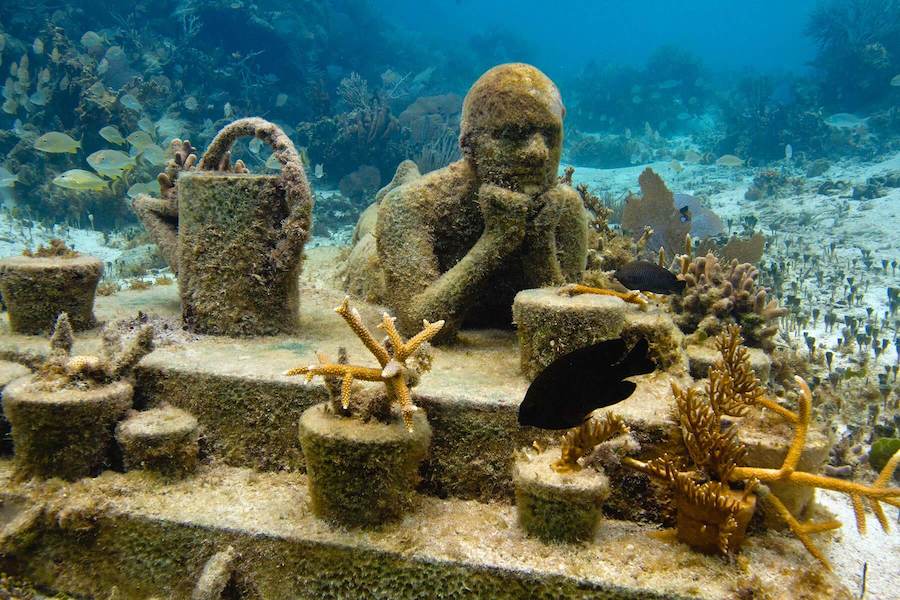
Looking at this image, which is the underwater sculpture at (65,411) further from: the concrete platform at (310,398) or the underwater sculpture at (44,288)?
the underwater sculpture at (44,288)

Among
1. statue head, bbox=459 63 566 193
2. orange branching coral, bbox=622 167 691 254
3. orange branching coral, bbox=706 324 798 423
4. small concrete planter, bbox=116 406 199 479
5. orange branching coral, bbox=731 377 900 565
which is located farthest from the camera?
orange branching coral, bbox=622 167 691 254

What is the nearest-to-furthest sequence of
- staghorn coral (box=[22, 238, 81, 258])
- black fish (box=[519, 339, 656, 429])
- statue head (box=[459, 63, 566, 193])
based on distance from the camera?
1. black fish (box=[519, 339, 656, 429])
2. statue head (box=[459, 63, 566, 193])
3. staghorn coral (box=[22, 238, 81, 258])

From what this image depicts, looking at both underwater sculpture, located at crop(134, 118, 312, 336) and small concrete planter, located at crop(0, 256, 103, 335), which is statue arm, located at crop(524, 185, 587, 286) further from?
small concrete planter, located at crop(0, 256, 103, 335)

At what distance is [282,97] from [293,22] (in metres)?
5.07

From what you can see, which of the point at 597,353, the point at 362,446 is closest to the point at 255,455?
the point at 362,446

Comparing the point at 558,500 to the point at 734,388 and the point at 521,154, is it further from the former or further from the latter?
the point at 521,154

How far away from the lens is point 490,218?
3.21 meters

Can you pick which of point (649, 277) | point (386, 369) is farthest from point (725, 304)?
point (386, 369)

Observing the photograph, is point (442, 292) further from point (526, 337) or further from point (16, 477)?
point (16, 477)

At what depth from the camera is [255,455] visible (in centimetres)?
302

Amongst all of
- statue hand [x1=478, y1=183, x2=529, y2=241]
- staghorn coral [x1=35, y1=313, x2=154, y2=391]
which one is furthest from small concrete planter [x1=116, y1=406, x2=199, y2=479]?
statue hand [x1=478, y1=183, x2=529, y2=241]

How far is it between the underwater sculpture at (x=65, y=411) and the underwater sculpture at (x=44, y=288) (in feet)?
2.59

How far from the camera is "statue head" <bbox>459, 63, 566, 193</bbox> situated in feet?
10.1

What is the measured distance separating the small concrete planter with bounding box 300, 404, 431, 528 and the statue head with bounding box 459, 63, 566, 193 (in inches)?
60.3
